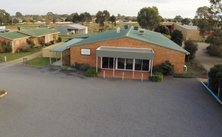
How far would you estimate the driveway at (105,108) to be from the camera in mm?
11438

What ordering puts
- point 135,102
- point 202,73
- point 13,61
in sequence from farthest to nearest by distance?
point 13,61 < point 202,73 < point 135,102

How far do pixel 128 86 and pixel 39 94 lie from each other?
7.81 meters

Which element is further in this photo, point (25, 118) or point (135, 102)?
point (135, 102)

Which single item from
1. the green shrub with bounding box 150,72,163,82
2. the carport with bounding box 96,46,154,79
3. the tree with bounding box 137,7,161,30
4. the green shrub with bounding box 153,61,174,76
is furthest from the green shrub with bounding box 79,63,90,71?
the tree with bounding box 137,7,161,30

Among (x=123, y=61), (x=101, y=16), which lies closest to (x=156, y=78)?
(x=123, y=61)

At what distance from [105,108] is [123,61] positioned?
954 centimetres

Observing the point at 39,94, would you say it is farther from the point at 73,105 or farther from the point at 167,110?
the point at 167,110

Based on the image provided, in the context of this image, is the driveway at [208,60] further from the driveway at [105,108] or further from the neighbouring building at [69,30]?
the neighbouring building at [69,30]

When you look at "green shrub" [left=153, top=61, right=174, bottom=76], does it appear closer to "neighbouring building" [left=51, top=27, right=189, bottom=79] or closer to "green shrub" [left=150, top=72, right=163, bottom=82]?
"neighbouring building" [left=51, top=27, right=189, bottom=79]

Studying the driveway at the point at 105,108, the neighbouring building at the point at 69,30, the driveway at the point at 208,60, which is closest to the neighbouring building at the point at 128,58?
the driveway at the point at 105,108

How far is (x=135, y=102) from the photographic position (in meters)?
15.3

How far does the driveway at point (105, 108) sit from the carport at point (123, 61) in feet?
8.36

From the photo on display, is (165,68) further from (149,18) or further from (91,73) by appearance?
(149,18)

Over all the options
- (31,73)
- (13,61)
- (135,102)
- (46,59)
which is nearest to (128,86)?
(135,102)
